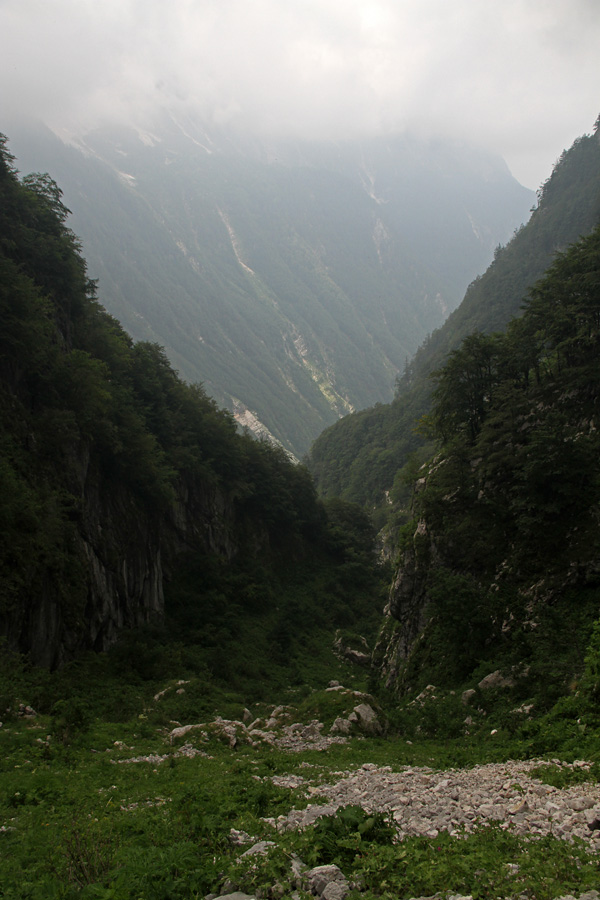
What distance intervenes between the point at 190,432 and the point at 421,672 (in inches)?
1092

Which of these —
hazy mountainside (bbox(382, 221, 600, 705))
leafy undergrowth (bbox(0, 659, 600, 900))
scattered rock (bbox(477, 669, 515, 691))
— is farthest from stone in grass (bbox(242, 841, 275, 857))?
scattered rock (bbox(477, 669, 515, 691))

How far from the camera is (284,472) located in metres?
54.5

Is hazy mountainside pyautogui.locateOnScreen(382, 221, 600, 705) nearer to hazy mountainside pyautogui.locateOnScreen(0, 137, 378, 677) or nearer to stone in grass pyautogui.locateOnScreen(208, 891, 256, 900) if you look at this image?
stone in grass pyautogui.locateOnScreen(208, 891, 256, 900)

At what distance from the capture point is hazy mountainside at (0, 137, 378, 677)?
1934 centimetres

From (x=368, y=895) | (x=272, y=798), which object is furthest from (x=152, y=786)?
(x=368, y=895)

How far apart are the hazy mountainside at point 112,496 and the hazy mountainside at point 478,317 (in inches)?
1829

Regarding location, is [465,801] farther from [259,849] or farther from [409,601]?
[409,601]

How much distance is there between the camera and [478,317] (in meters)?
110

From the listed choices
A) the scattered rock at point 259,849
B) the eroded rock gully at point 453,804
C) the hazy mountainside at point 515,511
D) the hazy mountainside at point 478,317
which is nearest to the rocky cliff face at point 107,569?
the eroded rock gully at point 453,804

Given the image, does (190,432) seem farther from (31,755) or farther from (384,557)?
(384,557)

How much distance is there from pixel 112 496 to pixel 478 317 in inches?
4034

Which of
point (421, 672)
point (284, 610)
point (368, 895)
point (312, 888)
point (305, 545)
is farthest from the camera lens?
point (305, 545)

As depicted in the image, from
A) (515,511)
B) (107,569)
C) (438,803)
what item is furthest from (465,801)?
(107,569)

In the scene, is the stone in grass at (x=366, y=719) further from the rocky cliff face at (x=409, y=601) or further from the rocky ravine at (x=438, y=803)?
the rocky cliff face at (x=409, y=601)
